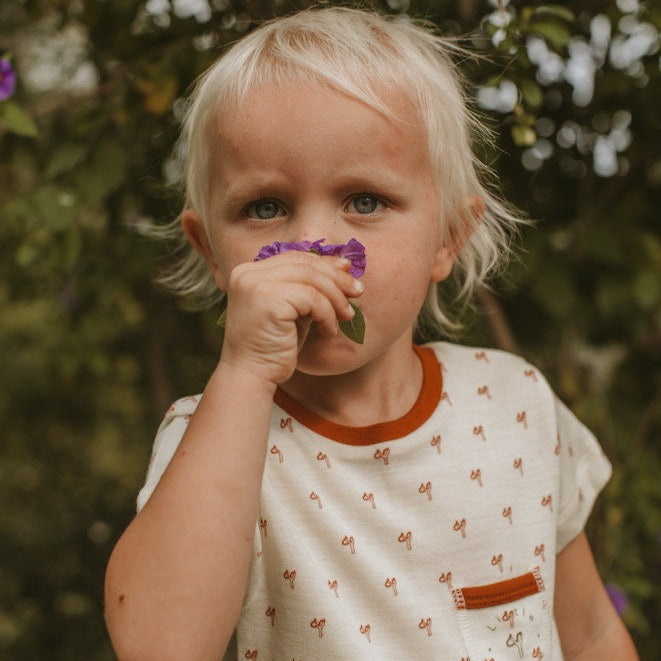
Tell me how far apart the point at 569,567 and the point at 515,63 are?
34.3 inches

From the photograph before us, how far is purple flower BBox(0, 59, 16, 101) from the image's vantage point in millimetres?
1695

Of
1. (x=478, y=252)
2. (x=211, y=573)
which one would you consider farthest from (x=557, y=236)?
(x=211, y=573)

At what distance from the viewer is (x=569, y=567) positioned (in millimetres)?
1530

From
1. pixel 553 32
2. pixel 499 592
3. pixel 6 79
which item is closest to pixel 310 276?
pixel 499 592

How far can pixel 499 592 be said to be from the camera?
4.45 ft

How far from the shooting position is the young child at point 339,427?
41.8 inches

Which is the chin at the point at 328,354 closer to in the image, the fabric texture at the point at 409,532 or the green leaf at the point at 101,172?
the fabric texture at the point at 409,532

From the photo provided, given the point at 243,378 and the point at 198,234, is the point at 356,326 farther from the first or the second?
the point at 198,234

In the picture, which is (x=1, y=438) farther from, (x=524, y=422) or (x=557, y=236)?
(x=524, y=422)

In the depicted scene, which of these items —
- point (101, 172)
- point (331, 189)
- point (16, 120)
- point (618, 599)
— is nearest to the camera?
point (331, 189)

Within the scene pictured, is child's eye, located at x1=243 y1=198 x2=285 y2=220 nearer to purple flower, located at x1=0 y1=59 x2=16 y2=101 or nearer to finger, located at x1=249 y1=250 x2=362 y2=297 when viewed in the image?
finger, located at x1=249 y1=250 x2=362 y2=297

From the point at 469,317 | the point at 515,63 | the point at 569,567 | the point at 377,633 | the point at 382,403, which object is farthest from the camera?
the point at 469,317

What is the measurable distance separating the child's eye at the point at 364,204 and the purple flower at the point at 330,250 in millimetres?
72

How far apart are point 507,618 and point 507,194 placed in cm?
98
